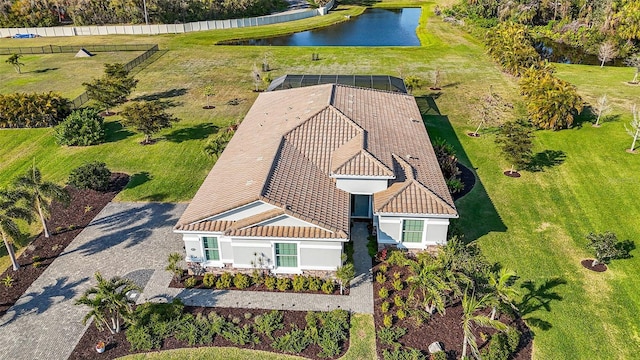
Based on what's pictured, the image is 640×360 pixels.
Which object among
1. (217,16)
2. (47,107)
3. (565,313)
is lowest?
(565,313)

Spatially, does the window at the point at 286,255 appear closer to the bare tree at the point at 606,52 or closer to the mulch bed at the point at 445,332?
the mulch bed at the point at 445,332

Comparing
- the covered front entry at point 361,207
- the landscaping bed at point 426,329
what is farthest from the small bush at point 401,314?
the covered front entry at point 361,207

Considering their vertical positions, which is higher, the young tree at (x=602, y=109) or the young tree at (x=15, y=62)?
the young tree at (x=15, y=62)

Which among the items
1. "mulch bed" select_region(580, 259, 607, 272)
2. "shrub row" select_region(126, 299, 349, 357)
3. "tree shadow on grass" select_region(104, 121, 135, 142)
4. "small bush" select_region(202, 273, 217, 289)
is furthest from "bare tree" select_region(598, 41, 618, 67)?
"small bush" select_region(202, 273, 217, 289)

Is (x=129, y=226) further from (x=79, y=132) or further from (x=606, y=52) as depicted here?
(x=606, y=52)

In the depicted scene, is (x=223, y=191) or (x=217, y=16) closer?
(x=223, y=191)

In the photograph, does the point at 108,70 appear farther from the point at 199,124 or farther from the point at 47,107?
the point at 199,124

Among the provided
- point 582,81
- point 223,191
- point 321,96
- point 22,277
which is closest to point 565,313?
point 223,191

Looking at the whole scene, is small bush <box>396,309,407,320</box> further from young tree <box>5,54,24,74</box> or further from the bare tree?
young tree <box>5,54,24,74</box>
